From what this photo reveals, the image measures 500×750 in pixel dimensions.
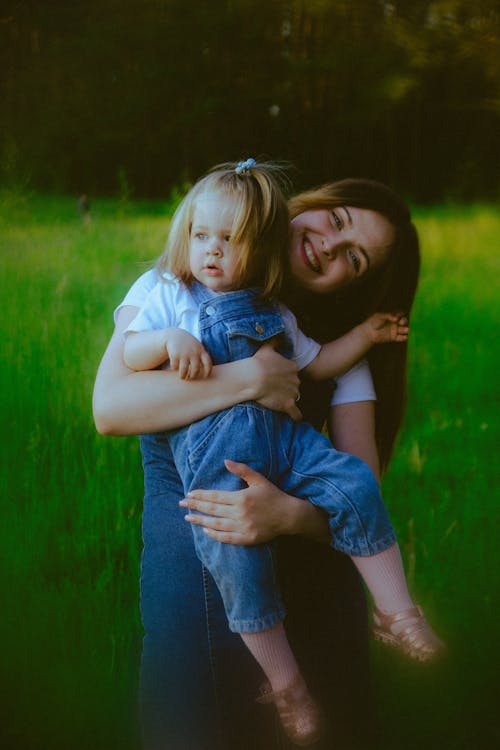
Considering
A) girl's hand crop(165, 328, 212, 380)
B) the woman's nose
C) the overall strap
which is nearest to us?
girl's hand crop(165, 328, 212, 380)

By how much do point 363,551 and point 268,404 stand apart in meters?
0.34

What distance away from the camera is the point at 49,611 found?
74.9 inches

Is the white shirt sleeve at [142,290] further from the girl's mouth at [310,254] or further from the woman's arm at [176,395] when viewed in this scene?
the girl's mouth at [310,254]

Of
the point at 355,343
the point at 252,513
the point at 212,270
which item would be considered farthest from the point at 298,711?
the point at 212,270

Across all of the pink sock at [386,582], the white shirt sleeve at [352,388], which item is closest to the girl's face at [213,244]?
the white shirt sleeve at [352,388]

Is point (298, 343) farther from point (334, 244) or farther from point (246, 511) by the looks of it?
point (246, 511)

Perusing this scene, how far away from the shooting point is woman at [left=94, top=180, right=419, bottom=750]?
1.54 meters

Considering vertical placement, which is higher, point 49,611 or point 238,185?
point 238,185

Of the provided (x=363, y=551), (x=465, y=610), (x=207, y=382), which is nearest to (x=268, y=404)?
(x=207, y=382)

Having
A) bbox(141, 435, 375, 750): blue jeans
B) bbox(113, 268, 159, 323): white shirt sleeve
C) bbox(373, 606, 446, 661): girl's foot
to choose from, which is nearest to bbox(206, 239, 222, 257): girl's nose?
bbox(113, 268, 159, 323): white shirt sleeve

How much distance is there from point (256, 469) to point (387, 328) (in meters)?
0.50

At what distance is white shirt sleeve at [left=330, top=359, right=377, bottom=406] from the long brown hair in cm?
6

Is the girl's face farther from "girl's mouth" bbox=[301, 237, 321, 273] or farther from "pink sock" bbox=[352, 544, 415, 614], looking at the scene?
"pink sock" bbox=[352, 544, 415, 614]

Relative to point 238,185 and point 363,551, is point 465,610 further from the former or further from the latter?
point 238,185
